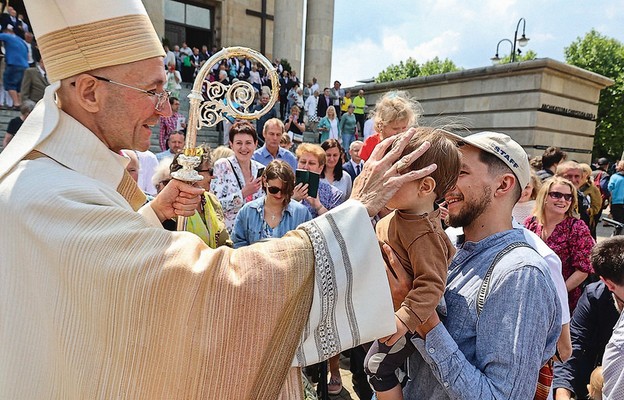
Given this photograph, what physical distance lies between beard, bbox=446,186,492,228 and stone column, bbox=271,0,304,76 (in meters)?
18.7

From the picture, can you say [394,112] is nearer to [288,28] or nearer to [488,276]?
[488,276]

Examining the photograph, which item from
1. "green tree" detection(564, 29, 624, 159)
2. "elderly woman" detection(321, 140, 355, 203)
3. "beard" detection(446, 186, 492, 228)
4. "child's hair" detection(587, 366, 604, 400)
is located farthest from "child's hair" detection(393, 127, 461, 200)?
"green tree" detection(564, 29, 624, 159)

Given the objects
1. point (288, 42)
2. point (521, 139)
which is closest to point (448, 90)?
point (521, 139)

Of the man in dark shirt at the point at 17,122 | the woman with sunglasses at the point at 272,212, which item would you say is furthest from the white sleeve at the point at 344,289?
the man in dark shirt at the point at 17,122

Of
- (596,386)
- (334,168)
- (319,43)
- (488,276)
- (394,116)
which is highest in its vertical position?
(319,43)

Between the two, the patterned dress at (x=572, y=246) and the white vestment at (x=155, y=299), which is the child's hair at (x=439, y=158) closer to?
the white vestment at (x=155, y=299)

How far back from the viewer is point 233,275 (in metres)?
1.10

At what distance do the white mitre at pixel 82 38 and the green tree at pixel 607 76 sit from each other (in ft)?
122

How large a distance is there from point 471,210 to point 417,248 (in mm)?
348

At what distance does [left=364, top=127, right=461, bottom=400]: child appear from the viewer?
155cm

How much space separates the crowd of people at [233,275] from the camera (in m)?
1.08

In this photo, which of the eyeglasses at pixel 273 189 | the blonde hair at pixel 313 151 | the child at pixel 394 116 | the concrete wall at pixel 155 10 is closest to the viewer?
the child at pixel 394 116

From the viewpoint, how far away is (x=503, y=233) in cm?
174

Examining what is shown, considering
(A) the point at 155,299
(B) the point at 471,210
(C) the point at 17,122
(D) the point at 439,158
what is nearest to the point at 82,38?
(A) the point at 155,299
